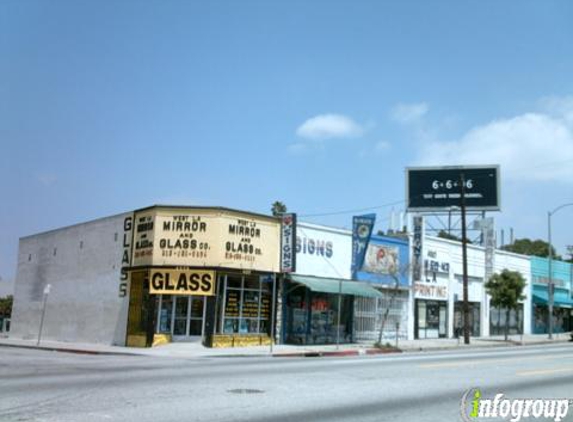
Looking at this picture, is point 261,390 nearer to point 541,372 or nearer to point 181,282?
point 541,372

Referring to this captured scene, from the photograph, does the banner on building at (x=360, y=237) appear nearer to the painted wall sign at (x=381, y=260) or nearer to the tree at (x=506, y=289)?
the painted wall sign at (x=381, y=260)

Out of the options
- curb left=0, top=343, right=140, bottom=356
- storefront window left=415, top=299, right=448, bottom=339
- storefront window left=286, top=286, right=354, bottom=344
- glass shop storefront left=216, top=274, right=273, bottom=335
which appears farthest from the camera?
storefront window left=415, top=299, right=448, bottom=339

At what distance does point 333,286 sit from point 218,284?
5696 millimetres

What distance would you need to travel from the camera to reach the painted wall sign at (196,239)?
29.2 m

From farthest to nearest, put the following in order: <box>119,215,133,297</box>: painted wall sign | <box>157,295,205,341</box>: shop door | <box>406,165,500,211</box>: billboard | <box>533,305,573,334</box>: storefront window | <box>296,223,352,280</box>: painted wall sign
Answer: <box>533,305,573,334</box>: storefront window → <box>406,165,500,211</box>: billboard → <box>296,223,352,280</box>: painted wall sign → <box>119,215,133,297</box>: painted wall sign → <box>157,295,205,341</box>: shop door

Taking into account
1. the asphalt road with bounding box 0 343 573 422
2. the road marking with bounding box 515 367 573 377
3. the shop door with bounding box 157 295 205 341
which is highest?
the shop door with bounding box 157 295 205 341

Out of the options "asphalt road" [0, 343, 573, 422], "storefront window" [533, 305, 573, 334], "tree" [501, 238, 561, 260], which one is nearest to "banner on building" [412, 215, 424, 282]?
"storefront window" [533, 305, 573, 334]

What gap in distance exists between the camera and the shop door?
29.2 meters

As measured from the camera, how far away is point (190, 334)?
29.5m

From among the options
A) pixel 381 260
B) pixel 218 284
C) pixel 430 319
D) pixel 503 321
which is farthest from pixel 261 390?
pixel 503 321

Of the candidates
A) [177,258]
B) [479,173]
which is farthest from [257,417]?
[479,173]

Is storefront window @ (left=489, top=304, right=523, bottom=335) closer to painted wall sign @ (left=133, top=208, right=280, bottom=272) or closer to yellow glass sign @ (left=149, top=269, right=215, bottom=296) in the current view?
painted wall sign @ (left=133, top=208, right=280, bottom=272)

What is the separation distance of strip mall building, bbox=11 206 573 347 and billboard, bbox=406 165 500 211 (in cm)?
669

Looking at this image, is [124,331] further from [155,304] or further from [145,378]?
[145,378]
